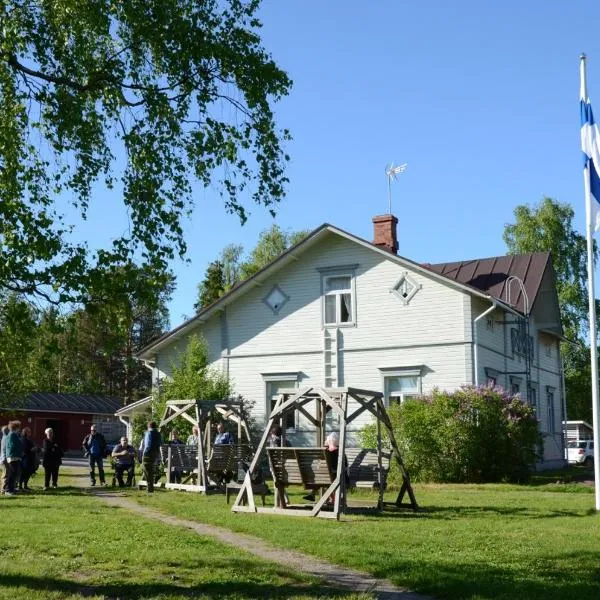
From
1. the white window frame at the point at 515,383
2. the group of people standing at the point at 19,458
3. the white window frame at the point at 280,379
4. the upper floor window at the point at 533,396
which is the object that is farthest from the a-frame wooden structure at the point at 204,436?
the upper floor window at the point at 533,396

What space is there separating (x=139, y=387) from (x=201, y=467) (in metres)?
57.4

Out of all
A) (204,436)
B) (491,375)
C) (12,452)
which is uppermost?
(491,375)

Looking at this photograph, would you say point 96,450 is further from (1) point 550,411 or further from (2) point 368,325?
(1) point 550,411

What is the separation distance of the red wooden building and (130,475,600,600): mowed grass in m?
41.3

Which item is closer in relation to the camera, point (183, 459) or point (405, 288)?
point (183, 459)

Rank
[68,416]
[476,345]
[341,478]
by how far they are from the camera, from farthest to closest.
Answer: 1. [68,416]
2. [476,345]
3. [341,478]

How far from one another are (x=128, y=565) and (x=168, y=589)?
4.68 feet

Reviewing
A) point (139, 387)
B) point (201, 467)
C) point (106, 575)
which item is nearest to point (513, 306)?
point (201, 467)

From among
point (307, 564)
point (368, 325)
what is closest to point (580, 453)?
point (368, 325)

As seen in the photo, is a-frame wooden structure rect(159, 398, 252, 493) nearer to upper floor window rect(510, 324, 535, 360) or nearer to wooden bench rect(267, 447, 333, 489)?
wooden bench rect(267, 447, 333, 489)

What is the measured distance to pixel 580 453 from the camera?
41.5 meters

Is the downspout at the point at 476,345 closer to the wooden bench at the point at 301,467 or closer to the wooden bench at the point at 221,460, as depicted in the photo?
the wooden bench at the point at 221,460

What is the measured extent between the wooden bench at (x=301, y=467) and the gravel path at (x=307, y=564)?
1.88 metres

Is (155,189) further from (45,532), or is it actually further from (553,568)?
(553,568)
